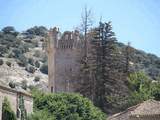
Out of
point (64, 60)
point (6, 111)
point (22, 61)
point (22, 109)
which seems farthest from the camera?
point (22, 61)

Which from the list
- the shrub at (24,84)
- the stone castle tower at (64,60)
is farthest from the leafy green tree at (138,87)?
the shrub at (24,84)

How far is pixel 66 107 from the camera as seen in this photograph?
49.1m

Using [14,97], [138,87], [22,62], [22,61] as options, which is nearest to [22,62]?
[22,62]

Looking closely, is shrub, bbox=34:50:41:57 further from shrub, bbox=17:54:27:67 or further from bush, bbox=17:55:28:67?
bush, bbox=17:55:28:67

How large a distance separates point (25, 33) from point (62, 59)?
296 ft

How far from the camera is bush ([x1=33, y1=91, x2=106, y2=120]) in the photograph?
159 ft

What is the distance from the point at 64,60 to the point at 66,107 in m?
23.1

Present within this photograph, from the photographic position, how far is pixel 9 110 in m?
37.4

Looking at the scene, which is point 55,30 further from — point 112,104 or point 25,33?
point 25,33

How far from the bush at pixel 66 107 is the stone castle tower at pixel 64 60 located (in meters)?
16.7

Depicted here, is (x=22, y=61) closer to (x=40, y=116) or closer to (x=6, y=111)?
(x=40, y=116)

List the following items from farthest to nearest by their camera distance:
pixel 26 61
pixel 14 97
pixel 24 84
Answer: pixel 26 61
pixel 24 84
pixel 14 97

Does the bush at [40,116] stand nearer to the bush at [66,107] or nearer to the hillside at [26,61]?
the bush at [66,107]

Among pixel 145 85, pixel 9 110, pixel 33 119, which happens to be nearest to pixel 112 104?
pixel 145 85
